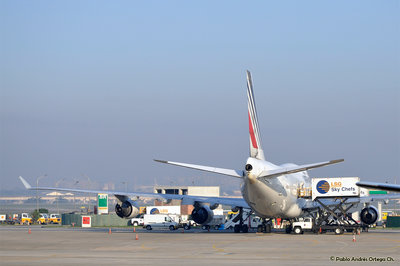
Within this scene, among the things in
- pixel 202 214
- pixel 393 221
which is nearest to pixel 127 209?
pixel 202 214

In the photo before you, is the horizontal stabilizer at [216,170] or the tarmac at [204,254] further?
the horizontal stabilizer at [216,170]

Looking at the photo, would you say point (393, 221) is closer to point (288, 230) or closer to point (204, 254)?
point (288, 230)

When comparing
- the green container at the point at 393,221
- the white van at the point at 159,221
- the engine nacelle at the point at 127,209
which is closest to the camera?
the engine nacelle at the point at 127,209

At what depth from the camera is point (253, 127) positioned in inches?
2430

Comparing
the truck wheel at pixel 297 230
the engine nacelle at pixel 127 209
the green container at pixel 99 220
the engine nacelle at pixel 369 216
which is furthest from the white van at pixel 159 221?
the engine nacelle at pixel 369 216

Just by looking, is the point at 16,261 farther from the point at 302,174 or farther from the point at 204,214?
the point at 302,174

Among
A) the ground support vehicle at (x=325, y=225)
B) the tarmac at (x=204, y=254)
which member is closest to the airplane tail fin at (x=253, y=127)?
the ground support vehicle at (x=325, y=225)

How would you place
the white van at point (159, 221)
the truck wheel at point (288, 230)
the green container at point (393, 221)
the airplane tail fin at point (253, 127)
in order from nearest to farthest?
the airplane tail fin at point (253, 127)
the truck wheel at point (288, 230)
the white van at point (159, 221)
the green container at point (393, 221)

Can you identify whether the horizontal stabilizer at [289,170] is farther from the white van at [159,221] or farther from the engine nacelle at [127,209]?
the white van at [159,221]

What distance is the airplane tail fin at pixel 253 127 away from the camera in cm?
6059

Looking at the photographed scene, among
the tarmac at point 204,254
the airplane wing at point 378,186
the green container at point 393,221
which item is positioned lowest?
the tarmac at point 204,254

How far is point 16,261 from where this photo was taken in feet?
109

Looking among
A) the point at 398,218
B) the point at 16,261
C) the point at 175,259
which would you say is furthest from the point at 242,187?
the point at 398,218

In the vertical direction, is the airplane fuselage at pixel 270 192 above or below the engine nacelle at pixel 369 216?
above
